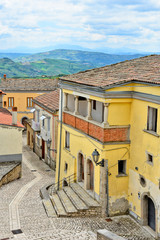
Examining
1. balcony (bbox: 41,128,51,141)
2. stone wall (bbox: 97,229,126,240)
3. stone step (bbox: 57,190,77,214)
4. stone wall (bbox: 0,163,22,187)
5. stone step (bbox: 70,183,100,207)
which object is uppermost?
stone wall (bbox: 97,229,126,240)

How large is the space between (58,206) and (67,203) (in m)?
0.57

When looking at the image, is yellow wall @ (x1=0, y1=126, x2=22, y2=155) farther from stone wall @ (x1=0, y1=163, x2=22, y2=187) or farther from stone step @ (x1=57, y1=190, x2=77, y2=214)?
stone step @ (x1=57, y1=190, x2=77, y2=214)

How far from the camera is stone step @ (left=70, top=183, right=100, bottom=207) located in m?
16.9

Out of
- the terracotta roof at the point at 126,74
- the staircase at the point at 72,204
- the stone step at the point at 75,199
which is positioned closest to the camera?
the terracotta roof at the point at 126,74

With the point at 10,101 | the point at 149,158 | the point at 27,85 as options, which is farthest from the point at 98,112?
the point at 27,85

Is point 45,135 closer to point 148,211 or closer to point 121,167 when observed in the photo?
point 121,167

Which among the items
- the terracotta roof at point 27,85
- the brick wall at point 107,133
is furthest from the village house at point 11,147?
the terracotta roof at point 27,85

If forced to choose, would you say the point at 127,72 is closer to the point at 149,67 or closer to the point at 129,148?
the point at 149,67

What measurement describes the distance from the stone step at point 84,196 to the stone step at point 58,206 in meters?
1.19

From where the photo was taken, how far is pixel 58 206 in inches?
711

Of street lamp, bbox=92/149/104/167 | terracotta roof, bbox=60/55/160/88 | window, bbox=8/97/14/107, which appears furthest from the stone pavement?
window, bbox=8/97/14/107

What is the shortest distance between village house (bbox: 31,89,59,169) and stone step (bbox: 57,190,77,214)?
11085 millimetres

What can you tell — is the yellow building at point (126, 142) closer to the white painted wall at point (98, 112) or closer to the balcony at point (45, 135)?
the white painted wall at point (98, 112)

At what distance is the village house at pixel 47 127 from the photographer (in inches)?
1189
